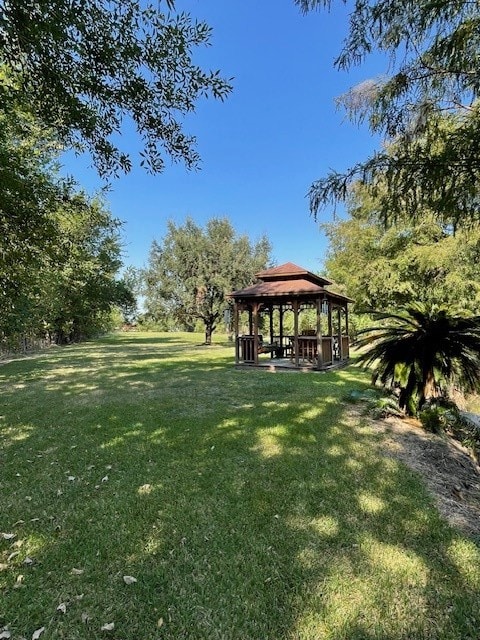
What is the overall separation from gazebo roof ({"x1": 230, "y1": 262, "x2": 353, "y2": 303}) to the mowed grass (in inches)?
223

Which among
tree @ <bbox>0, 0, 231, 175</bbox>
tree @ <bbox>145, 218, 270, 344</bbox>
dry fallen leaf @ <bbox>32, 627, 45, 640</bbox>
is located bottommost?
dry fallen leaf @ <bbox>32, 627, 45, 640</bbox>

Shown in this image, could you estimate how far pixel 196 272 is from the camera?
22.6 metres

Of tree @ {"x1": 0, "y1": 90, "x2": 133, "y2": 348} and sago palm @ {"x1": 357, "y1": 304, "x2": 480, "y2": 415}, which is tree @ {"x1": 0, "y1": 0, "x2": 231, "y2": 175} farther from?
sago palm @ {"x1": 357, "y1": 304, "x2": 480, "y2": 415}

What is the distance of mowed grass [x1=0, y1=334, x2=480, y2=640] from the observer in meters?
1.90

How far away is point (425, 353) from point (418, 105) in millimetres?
3086

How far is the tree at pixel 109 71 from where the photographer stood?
→ 2459 millimetres

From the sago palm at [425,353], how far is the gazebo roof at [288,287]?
199 inches

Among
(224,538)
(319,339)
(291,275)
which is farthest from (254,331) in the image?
(224,538)

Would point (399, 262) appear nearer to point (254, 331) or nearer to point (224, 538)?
point (254, 331)

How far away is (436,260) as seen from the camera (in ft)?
44.7

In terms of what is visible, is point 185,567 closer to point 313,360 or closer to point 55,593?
point 55,593

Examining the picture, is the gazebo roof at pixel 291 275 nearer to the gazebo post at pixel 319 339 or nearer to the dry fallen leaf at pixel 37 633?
the gazebo post at pixel 319 339

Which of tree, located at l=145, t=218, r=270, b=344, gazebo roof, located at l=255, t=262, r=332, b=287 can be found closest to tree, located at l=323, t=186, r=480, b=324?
Answer: gazebo roof, located at l=255, t=262, r=332, b=287

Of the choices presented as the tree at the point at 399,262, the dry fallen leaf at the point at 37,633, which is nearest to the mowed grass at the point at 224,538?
the dry fallen leaf at the point at 37,633
